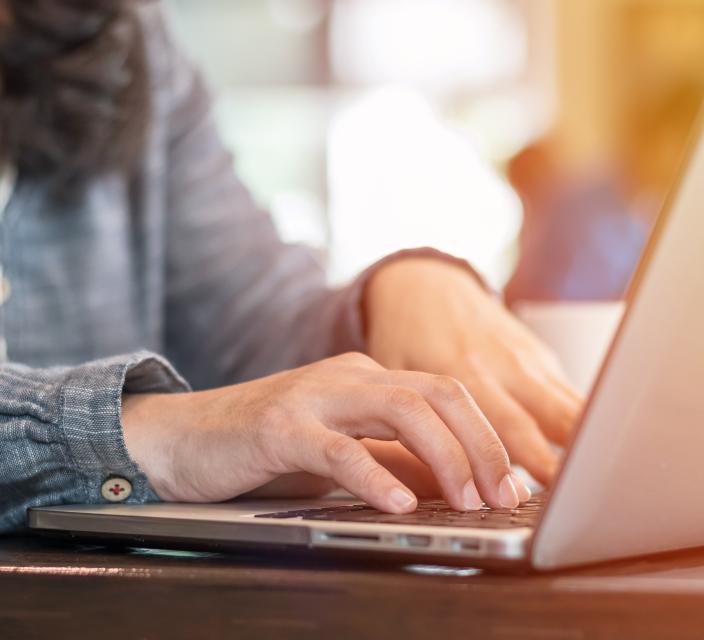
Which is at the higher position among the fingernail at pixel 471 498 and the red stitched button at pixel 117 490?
the fingernail at pixel 471 498

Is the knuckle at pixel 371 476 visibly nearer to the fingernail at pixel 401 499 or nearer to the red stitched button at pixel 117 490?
the fingernail at pixel 401 499

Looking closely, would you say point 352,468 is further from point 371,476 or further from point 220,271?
point 220,271

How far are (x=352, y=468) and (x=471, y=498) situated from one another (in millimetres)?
60

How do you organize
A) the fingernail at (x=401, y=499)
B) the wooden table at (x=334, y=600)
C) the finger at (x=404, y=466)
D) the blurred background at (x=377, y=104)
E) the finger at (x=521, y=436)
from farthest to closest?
the blurred background at (x=377, y=104) → the finger at (x=521, y=436) → the finger at (x=404, y=466) → the fingernail at (x=401, y=499) → the wooden table at (x=334, y=600)

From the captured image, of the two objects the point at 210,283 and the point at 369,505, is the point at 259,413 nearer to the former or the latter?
the point at 369,505

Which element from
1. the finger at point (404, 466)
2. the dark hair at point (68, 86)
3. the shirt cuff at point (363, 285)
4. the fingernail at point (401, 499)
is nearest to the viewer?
the fingernail at point (401, 499)

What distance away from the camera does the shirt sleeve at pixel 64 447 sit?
534mm

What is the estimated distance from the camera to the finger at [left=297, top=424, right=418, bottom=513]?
46cm

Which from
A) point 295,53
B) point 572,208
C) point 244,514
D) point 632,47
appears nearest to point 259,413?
point 244,514

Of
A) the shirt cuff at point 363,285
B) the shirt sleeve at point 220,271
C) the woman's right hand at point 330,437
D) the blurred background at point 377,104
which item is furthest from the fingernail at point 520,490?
the blurred background at point 377,104

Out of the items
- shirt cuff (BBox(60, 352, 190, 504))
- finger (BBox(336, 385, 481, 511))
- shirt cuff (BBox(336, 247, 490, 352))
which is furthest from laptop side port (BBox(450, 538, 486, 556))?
shirt cuff (BBox(336, 247, 490, 352))

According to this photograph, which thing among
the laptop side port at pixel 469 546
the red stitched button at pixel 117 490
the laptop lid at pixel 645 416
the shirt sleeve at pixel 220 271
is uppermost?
the laptop lid at pixel 645 416

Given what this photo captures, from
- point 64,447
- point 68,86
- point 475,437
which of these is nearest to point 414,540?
point 475,437

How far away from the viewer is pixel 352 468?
1.55 ft
